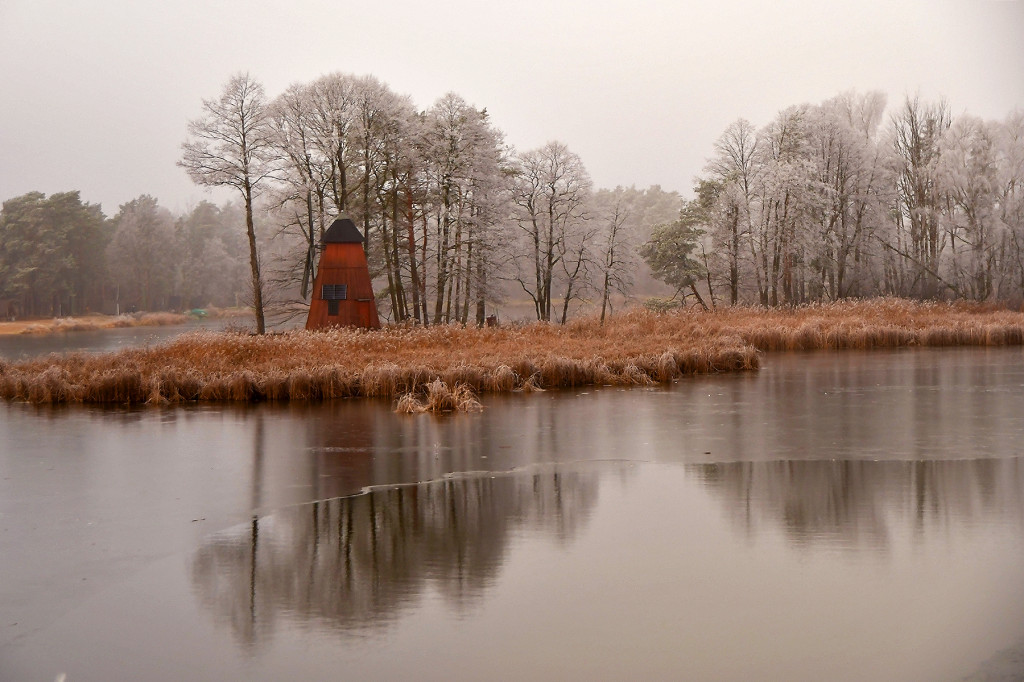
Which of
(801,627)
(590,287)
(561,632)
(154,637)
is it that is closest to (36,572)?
(154,637)

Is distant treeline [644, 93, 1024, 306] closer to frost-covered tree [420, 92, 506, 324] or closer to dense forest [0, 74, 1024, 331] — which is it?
dense forest [0, 74, 1024, 331]

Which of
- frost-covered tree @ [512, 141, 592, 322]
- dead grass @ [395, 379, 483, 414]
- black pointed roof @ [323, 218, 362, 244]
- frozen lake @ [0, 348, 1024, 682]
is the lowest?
frozen lake @ [0, 348, 1024, 682]

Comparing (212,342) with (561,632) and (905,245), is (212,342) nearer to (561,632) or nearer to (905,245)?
(561,632)

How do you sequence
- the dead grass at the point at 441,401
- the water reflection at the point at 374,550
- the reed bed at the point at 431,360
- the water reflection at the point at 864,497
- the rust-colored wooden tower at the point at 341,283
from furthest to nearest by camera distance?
the rust-colored wooden tower at the point at 341,283, the reed bed at the point at 431,360, the dead grass at the point at 441,401, the water reflection at the point at 864,497, the water reflection at the point at 374,550

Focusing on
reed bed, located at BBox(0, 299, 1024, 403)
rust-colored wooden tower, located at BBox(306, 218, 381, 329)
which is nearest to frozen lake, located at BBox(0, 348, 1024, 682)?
reed bed, located at BBox(0, 299, 1024, 403)

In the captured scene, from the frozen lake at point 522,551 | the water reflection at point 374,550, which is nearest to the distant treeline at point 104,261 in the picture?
the frozen lake at point 522,551

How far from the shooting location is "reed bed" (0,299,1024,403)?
811 inches

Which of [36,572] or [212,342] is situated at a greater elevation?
[212,342]

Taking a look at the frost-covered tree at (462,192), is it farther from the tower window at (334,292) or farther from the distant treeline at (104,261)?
the distant treeline at (104,261)

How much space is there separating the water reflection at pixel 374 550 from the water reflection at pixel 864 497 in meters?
1.88

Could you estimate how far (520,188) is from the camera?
43.8m

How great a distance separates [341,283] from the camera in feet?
109

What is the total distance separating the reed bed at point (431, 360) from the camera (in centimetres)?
2059

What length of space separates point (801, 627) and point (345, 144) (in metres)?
33.7
